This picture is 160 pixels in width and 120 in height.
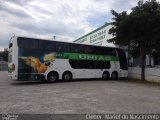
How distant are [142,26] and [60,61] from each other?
803 centimetres

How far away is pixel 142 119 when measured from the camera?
23.3ft

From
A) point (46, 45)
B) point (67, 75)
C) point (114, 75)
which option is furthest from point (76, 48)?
point (114, 75)

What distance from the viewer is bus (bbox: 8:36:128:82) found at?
1789 centimetres

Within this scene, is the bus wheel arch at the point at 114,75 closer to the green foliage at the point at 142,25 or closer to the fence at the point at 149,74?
the fence at the point at 149,74

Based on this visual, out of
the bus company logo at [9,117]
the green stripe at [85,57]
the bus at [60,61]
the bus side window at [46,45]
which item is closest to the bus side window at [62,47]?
the bus at [60,61]

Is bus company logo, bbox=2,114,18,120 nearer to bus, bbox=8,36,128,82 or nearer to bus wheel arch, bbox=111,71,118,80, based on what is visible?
bus, bbox=8,36,128,82

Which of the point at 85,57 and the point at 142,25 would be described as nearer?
the point at 142,25

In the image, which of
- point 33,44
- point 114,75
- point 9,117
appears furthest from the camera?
point 114,75

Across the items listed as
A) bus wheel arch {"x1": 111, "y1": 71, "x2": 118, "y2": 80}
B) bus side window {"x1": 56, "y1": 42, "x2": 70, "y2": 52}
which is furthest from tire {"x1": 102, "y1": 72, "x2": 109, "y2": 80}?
bus side window {"x1": 56, "y1": 42, "x2": 70, "y2": 52}

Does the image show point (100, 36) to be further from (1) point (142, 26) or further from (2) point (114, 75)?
(1) point (142, 26)

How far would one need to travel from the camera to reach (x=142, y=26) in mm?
21453

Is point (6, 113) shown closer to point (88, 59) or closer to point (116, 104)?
point (116, 104)

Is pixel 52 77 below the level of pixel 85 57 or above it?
below

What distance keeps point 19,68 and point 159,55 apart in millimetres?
13609
